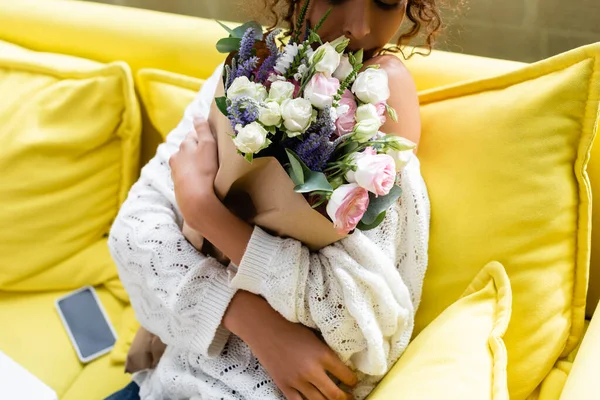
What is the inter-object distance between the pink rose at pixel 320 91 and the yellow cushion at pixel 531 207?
14.8 inches

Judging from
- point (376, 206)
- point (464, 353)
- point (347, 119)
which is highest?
point (347, 119)

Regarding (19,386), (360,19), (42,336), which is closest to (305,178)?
(360,19)

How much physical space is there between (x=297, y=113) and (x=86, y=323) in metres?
0.95

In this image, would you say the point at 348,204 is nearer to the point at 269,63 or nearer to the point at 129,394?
the point at 269,63

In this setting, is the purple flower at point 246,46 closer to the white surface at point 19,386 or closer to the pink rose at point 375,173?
the pink rose at point 375,173

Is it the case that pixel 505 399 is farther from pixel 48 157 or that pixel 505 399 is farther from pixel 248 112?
pixel 48 157

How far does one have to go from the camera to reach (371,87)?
0.78 metres

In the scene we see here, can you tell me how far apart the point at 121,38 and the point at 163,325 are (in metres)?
0.81

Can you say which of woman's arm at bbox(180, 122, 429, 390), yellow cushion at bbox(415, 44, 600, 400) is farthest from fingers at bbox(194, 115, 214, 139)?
yellow cushion at bbox(415, 44, 600, 400)

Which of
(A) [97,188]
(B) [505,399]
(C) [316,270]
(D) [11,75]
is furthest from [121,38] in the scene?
(B) [505,399]

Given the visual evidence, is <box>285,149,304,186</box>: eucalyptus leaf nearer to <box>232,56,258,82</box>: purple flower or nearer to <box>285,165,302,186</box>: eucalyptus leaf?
<box>285,165,302,186</box>: eucalyptus leaf

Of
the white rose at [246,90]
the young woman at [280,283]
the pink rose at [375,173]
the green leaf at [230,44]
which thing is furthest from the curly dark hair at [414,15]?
the pink rose at [375,173]

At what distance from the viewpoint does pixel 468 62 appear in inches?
49.5

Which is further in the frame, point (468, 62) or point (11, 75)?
point (11, 75)
